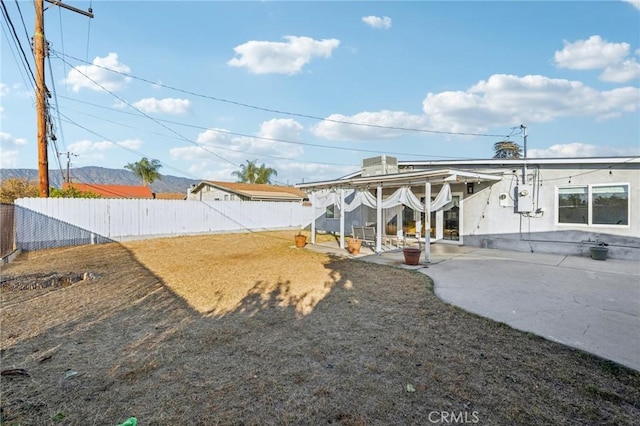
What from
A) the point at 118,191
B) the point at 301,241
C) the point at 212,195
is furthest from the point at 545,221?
the point at 118,191

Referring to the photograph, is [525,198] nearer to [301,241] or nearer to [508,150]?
[301,241]

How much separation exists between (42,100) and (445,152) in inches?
951

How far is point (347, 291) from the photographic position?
6.20 m

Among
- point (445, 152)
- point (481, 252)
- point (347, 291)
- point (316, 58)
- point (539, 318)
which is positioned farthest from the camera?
point (445, 152)

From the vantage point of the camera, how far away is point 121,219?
14180mm

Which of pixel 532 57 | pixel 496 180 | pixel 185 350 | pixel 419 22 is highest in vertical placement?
pixel 419 22

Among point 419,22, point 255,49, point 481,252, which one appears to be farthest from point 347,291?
point 255,49

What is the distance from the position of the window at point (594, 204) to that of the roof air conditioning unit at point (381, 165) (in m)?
5.91

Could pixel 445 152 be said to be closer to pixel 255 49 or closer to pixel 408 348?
pixel 255 49

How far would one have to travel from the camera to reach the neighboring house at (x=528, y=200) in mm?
9109

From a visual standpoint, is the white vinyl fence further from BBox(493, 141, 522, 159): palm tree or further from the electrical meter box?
BBox(493, 141, 522, 159): palm tree

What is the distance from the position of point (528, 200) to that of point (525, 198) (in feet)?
0.36

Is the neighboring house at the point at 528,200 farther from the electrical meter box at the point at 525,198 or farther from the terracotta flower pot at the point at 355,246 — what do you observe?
the terracotta flower pot at the point at 355,246

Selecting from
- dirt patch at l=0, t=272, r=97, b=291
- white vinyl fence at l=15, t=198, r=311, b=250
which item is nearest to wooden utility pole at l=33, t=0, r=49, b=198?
white vinyl fence at l=15, t=198, r=311, b=250
